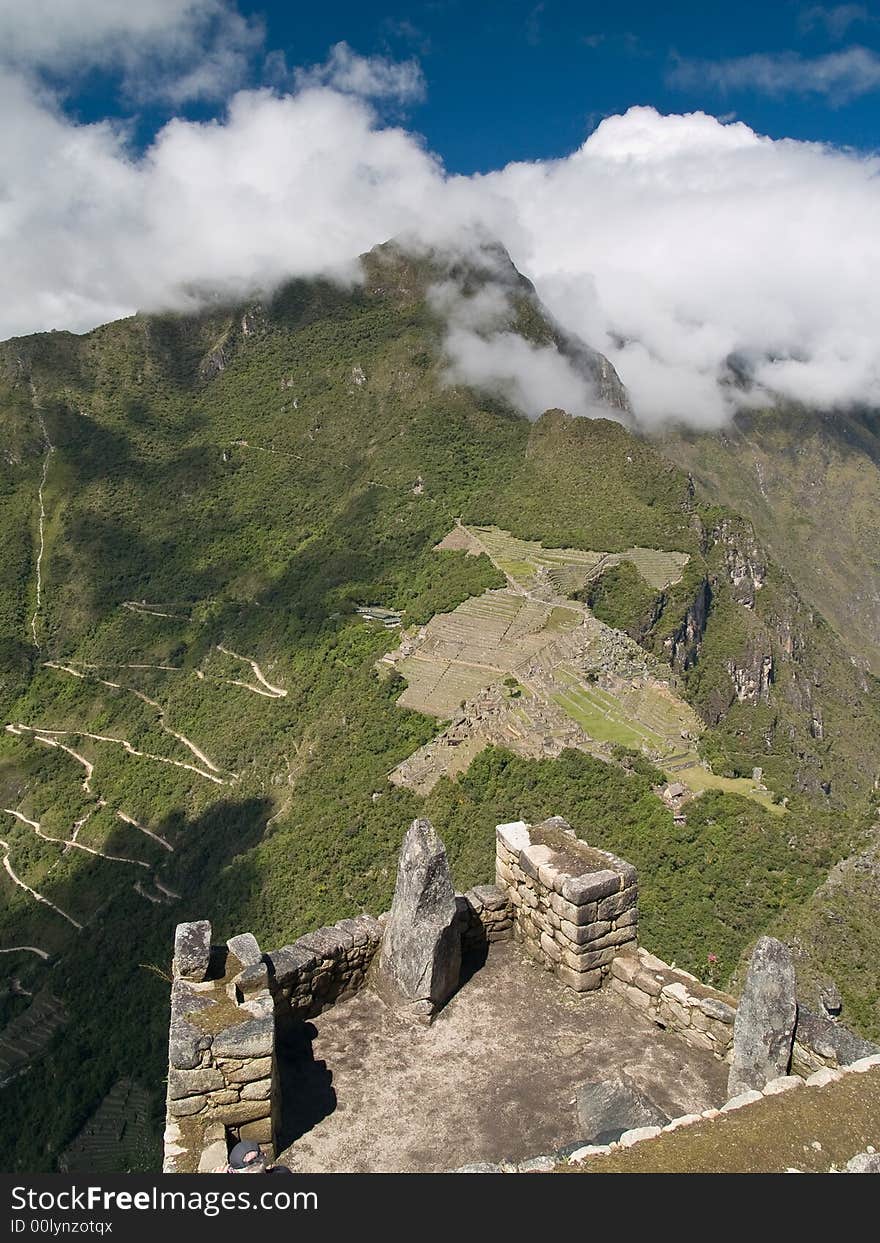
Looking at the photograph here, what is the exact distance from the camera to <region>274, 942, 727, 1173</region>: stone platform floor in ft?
22.2

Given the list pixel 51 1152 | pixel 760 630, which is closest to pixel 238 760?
pixel 51 1152

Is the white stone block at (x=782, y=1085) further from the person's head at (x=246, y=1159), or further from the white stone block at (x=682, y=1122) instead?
the person's head at (x=246, y=1159)

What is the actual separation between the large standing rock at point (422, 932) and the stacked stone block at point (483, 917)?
23.7 inches

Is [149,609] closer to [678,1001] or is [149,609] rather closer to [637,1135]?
[678,1001]

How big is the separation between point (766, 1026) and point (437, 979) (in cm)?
309

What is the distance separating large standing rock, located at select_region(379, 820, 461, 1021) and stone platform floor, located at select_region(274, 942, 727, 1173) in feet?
0.94

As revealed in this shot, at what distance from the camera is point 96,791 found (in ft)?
179

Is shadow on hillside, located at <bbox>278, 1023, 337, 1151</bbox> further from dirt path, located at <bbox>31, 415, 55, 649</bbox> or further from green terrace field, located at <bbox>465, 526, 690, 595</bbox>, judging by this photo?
dirt path, located at <bbox>31, 415, 55, 649</bbox>

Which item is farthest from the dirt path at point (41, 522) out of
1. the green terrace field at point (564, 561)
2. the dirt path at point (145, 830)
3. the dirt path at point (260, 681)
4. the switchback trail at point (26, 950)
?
the green terrace field at point (564, 561)

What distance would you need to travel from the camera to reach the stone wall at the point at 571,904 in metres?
8.58

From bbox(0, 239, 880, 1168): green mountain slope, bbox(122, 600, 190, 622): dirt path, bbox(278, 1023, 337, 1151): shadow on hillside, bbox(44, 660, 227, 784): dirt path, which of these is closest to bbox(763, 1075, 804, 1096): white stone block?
bbox(278, 1023, 337, 1151): shadow on hillside

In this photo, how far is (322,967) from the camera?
820cm

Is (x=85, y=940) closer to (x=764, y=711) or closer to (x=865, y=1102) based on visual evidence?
(x=865, y=1102)

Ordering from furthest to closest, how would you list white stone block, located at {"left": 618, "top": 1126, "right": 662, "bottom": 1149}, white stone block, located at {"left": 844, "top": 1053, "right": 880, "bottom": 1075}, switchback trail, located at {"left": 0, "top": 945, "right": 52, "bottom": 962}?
switchback trail, located at {"left": 0, "top": 945, "right": 52, "bottom": 962}
white stone block, located at {"left": 844, "top": 1053, "right": 880, "bottom": 1075}
white stone block, located at {"left": 618, "top": 1126, "right": 662, "bottom": 1149}
